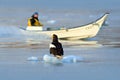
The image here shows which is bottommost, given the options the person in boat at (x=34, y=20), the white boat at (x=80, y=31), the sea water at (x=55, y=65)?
the sea water at (x=55, y=65)

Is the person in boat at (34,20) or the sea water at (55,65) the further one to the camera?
the person in boat at (34,20)

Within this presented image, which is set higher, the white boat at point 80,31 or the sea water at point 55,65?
the white boat at point 80,31

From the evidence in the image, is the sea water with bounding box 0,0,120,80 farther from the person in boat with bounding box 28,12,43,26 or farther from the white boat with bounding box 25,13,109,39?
the person in boat with bounding box 28,12,43,26

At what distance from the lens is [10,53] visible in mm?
23516

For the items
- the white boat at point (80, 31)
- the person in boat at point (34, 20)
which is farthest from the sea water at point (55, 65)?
the person in boat at point (34, 20)

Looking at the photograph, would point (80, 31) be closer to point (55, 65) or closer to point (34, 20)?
point (34, 20)

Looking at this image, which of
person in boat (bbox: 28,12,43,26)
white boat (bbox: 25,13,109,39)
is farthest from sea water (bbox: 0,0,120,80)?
person in boat (bbox: 28,12,43,26)

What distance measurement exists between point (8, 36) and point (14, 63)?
12.2 meters

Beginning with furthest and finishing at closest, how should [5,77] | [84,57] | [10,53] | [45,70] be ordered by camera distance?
[10,53], [84,57], [45,70], [5,77]

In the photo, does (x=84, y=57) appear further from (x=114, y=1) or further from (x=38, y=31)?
(x=114, y=1)

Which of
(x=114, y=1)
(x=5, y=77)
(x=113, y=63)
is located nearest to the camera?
(x=5, y=77)

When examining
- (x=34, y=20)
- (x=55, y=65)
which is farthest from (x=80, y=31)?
(x=55, y=65)

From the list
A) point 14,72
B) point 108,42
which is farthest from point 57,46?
point 108,42

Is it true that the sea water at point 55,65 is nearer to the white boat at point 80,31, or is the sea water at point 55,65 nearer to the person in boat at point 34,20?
the white boat at point 80,31
